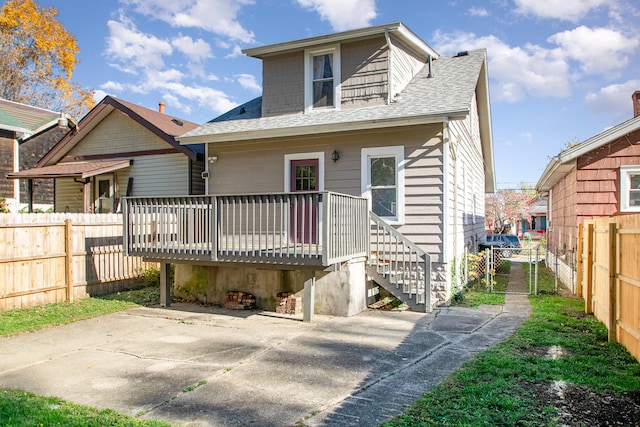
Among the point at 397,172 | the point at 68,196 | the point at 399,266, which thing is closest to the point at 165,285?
the point at 399,266

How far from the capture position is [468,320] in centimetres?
800

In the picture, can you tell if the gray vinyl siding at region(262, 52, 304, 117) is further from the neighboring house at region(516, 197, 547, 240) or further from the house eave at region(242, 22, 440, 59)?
the neighboring house at region(516, 197, 547, 240)

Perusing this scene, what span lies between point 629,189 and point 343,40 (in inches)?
283

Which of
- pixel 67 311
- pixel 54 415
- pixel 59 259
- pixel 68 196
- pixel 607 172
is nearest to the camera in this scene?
pixel 54 415

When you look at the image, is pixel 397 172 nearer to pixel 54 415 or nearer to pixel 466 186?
pixel 466 186

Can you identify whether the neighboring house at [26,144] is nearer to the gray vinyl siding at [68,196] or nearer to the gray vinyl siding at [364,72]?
the gray vinyl siding at [68,196]

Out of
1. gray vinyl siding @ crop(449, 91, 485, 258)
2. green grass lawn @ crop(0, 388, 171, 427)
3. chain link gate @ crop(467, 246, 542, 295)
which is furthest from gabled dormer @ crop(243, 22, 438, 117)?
green grass lawn @ crop(0, 388, 171, 427)

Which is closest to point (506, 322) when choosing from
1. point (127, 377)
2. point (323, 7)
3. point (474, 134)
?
point (127, 377)

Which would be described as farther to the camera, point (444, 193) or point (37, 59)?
point (37, 59)

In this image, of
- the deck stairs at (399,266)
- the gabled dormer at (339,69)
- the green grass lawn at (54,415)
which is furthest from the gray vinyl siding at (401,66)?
the green grass lawn at (54,415)

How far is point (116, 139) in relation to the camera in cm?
1495

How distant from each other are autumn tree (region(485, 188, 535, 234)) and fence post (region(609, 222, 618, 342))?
33232mm

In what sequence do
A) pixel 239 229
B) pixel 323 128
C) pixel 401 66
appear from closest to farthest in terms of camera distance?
pixel 239 229
pixel 323 128
pixel 401 66

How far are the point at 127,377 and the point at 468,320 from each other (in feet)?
18.4
